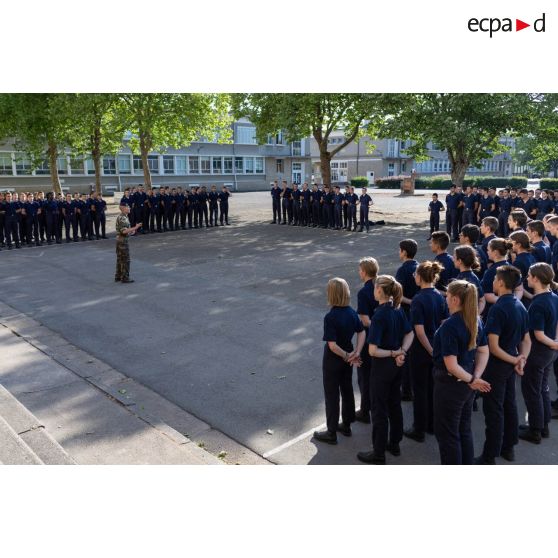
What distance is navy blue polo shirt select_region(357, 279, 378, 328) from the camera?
5707 millimetres

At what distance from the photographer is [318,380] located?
23.3 ft

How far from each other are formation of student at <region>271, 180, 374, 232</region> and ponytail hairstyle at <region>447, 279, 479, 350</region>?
17.8 meters

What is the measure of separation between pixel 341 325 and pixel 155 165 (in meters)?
52.3

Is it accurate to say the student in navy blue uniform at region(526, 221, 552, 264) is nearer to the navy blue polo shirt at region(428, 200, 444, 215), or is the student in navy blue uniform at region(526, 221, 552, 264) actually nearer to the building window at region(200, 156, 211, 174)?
the navy blue polo shirt at region(428, 200, 444, 215)

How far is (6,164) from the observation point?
148 ft

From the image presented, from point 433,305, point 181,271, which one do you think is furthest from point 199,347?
point 181,271

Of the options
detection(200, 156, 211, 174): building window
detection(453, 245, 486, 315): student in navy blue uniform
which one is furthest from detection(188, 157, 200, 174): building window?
detection(453, 245, 486, 315): student in navy blue uniform

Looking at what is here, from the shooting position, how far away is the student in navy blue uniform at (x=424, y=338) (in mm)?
5309

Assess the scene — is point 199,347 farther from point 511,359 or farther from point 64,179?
point 64,179

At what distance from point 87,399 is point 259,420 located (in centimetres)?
221

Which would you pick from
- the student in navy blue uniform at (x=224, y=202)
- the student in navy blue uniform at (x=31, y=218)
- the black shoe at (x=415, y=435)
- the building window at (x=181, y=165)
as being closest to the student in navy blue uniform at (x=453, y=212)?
the student in navy blue uniform at (x=224, y=202)

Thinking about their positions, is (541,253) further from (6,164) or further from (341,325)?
(6,164)

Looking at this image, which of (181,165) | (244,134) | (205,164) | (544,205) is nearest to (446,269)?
(544,205)

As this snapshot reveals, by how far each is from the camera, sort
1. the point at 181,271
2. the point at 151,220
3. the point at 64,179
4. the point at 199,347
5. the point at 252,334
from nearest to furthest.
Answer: the point at 199,347 < the point at 252,334 < the point at 181,271 < the point at 151,220 < the point at 64,179
